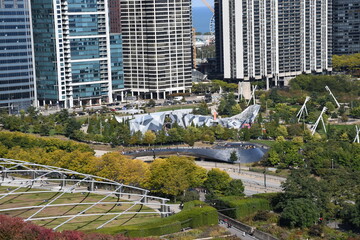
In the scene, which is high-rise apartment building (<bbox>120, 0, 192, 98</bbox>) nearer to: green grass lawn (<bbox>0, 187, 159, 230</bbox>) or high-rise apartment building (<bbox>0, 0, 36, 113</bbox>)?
high-rise apartment building (<bbox>0, 0, 36, 113</bbox>)

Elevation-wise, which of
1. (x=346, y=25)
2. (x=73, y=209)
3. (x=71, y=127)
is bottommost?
(x=73, y=209)

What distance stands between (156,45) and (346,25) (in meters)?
29.3

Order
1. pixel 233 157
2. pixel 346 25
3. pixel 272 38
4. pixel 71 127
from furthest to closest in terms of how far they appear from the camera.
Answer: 1. pixel 346 25
2. pixel 272 38
3. pixel 71 127
4. pixel 233 157

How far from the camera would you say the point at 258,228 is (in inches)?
1273

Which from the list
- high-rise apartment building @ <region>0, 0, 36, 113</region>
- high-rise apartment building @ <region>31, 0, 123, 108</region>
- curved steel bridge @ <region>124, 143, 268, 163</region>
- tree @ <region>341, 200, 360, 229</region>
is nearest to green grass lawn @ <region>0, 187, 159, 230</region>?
tree @ <region>341, 200, 360, 229</region>

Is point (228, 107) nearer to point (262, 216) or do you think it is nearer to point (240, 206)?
point (240, 206)

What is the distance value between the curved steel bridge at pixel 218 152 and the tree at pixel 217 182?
955 centimetres

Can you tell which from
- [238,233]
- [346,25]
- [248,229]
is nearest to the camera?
[238,233]

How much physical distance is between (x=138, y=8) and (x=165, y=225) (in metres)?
→ 44.7

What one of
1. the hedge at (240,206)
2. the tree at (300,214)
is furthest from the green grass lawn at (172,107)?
the tree at (300,214)

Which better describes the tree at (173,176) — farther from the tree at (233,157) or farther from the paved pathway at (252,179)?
the tree at (233,157)

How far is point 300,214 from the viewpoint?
32.1 meters

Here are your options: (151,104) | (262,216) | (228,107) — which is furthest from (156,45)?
(262,216)

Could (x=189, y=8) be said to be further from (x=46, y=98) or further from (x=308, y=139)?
(x=308, y=139)
